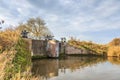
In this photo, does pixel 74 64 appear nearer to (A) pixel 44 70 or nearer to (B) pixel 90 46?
(A) pixel 44 70

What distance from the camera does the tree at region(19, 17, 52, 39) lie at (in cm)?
2819

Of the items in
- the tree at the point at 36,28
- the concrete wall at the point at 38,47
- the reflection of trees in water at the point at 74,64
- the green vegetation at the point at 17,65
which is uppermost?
the tree at the point at 36,28

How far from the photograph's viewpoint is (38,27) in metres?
28.5

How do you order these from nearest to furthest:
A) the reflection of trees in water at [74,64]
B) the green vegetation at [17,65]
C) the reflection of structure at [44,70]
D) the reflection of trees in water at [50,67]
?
the green vegetation at [17,65], the reflection of structure at [44,70], the reflection of trees in water at [50,67], the reflection of trees in water at [74,64]

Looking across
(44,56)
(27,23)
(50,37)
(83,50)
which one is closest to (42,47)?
(44,56)

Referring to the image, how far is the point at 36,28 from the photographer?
93.3ft

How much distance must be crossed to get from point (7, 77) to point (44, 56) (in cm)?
1694

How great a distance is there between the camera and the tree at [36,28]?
2819 cm

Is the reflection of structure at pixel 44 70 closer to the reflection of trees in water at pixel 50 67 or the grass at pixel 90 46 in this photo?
the reflection of trees in water at pixel 50 67

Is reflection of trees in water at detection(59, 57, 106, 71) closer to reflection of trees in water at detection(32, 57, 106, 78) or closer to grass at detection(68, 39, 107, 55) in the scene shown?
reflection of trees in water at detection(32, 57, 106, 78)

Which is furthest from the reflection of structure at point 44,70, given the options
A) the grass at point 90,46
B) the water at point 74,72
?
the grass at point 90,46

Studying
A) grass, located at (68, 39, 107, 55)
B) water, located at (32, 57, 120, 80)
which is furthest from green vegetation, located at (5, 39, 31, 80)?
grass, located at (68, 39, 107, 55)

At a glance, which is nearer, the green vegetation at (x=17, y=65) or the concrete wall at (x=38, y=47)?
the green vegetation at (x=17, y=65)

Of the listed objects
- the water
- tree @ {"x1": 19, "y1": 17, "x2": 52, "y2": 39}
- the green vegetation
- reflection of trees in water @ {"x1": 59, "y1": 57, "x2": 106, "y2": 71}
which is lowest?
the water
